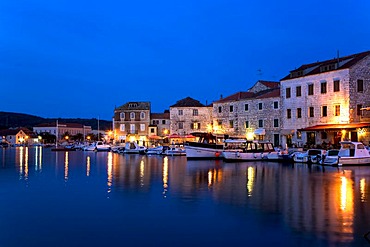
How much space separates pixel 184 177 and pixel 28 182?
846 cm

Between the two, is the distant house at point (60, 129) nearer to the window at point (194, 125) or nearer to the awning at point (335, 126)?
the window at point (194, 125)

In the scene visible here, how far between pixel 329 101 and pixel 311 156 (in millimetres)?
9871

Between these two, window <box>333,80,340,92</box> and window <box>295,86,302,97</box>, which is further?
window <box>295,86,302,97</box>

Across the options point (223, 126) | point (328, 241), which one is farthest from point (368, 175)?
point (223, 126)

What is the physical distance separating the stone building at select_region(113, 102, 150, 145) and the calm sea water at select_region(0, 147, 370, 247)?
2151 inches

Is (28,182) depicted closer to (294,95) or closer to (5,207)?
(5,207)

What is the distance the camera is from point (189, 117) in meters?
66.4

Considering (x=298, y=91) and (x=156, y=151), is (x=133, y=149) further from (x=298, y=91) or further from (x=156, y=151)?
(x=298, y=91)

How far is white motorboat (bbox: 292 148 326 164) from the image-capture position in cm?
3312

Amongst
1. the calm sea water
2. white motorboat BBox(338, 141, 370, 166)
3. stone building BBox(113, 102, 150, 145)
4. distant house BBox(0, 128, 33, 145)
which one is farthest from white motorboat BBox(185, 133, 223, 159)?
distant house BBox(0, 128, 33, 145)

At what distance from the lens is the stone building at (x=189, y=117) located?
66250mm

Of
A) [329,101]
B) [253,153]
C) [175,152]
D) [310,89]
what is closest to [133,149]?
[175,152]

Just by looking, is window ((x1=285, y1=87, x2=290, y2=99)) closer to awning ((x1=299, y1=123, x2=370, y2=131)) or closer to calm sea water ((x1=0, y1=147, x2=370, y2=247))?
awning ((x1=299, y1=123, x2=370, y2=131))

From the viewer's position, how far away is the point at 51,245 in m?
10.0
